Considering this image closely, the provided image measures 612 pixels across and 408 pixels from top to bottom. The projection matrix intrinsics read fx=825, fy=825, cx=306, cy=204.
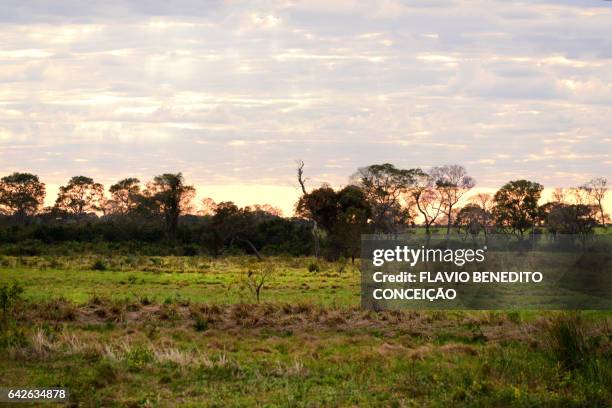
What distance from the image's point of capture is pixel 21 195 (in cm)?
7588

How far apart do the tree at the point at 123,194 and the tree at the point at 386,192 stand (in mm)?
20838

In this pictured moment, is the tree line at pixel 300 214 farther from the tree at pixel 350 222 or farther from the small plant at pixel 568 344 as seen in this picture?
the small plant at pixel 568 344

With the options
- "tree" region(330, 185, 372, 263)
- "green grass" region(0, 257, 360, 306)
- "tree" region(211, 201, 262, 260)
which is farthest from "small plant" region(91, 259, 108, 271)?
"tree" region(211, 201, 262, 260)

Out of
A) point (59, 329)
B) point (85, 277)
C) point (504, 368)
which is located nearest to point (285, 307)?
point (59, 329)

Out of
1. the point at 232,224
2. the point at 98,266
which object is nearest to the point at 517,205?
the point at 232,224

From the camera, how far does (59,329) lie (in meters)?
18.7

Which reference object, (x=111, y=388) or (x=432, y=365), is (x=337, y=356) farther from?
(x=111, y=388)

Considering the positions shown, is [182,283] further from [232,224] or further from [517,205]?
[517,205]

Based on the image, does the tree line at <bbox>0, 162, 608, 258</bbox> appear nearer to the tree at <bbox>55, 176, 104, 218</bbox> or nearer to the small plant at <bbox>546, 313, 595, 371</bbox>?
the tree at <bbox>55, 176, 104, 218</bbox>

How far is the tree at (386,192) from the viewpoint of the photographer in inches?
2314

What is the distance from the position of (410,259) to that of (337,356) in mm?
20015

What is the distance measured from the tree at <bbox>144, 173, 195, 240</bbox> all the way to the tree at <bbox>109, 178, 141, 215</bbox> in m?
3.76

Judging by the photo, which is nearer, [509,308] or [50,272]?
[509,308]

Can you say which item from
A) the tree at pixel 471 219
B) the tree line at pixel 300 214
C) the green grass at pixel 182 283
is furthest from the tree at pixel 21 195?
the tree at pixel 471 219
